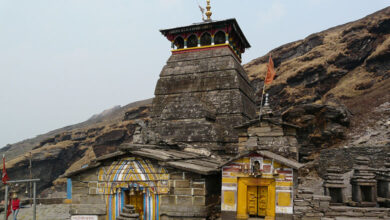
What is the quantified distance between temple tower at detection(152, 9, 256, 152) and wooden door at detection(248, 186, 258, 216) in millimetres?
5513

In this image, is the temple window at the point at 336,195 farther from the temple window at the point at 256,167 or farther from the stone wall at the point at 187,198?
the stone wall at the point at 187,198

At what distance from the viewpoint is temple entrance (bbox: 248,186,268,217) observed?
12.0 m

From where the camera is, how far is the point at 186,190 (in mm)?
12477

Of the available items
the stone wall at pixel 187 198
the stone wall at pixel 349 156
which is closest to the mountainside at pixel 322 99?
the stone wall at pixel 349 156

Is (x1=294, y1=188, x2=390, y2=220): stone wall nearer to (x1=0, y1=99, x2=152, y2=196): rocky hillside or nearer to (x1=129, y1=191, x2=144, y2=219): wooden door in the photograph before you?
(x1=129, y1=191, x2=144, y2=219): wooden door

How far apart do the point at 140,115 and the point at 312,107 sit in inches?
1578

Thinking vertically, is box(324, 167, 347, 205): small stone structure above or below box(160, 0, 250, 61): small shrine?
below

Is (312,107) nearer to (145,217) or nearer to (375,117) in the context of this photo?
Result: (375,117)

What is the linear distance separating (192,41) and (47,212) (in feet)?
46.4

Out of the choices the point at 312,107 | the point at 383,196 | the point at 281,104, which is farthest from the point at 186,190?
the point at 281,104

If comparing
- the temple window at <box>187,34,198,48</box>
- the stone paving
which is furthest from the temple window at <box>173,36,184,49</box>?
the stone paving

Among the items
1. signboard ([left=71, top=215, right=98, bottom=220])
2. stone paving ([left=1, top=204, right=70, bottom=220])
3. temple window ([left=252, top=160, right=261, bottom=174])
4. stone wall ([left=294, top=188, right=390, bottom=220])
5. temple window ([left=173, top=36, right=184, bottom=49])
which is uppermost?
temple window ([left=173, top=36, right=184, bottom=49])

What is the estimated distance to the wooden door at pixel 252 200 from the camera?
12.1 m

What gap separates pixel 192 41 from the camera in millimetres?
23172
